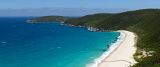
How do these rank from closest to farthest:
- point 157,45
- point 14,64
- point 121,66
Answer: point 121,66 → point 14,64 → point 157,45

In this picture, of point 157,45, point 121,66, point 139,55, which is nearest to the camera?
point 121,66

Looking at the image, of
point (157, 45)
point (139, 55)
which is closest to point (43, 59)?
point (139, 55)

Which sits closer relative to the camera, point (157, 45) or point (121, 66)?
point (121, 66)

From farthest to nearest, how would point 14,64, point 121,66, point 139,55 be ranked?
point 139,55 < point 14,64 < point 121,66

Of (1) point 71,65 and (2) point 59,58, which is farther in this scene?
(2) point 59,58

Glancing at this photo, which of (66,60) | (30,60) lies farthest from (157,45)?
(30,60)

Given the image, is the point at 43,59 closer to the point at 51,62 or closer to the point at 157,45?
the point at 51,62

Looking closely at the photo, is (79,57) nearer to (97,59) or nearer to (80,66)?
(97,59)

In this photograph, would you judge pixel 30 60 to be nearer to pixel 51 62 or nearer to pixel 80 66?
pixel 51 62

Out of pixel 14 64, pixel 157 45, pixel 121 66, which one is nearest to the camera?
pixel 121 66
